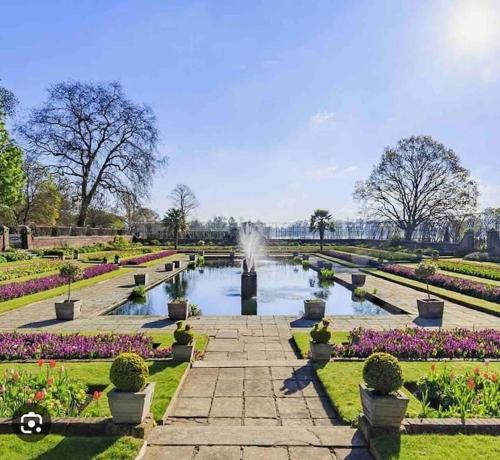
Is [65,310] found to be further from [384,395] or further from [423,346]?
[384,395]

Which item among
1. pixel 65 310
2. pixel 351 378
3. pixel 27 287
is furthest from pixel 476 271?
pixel 27 287

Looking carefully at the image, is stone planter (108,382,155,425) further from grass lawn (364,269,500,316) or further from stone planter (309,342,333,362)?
grass lawn (364,269,500,316)

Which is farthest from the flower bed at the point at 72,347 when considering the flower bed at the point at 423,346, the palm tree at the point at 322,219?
the palm tree at the point at 322,219

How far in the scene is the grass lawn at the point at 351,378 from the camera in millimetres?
5457

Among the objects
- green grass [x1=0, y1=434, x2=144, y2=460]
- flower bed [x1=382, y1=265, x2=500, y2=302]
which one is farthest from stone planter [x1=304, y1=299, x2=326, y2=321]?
green grass [x1=0, y1=434, x2=144, y2=460]

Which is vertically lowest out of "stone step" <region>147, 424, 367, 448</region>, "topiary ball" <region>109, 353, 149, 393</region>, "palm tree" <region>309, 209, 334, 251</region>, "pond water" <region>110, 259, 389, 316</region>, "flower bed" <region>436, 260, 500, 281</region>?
"pond water" <region>110, 259, 389, 316</region>

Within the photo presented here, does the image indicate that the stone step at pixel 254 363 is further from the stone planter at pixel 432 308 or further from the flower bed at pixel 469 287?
the flower bed at pixel 469 287

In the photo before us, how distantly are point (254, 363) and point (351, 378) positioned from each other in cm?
186

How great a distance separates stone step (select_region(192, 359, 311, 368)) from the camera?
7566 mm

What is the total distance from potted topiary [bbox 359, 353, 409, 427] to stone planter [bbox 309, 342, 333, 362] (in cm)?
304

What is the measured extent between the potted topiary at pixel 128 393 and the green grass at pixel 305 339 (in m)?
4.38

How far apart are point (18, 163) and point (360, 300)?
24.1 m

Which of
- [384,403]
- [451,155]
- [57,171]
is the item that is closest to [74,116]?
[57,171]

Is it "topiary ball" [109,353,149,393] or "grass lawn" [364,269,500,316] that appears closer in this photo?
"topiary ball" [109,353,149,393]
